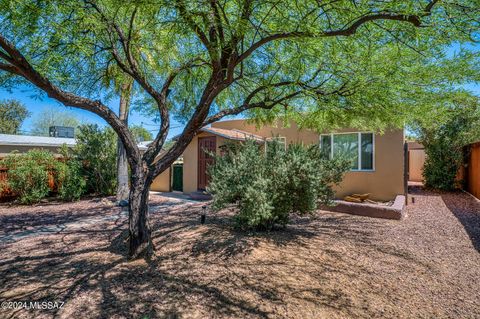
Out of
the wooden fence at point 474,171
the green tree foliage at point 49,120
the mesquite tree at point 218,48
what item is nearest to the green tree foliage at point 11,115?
the green tree foliage at point 49,120

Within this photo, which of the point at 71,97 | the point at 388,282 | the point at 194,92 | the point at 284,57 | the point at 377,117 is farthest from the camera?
the point at 194,92

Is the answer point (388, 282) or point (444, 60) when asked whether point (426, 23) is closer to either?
point (444, 60)

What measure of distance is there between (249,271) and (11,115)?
37391 mm

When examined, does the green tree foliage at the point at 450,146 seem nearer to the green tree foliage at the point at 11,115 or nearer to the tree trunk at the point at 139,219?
the tree trunk at the point at 139,219

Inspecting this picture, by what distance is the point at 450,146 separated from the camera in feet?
38.8

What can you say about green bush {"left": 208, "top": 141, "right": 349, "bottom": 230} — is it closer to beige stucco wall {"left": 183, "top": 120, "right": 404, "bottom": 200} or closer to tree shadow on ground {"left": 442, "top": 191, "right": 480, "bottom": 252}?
tree shadow on ground {"left": 442, "top": 191, "right": 480, "bottom": 252}

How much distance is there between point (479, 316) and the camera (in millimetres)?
2701

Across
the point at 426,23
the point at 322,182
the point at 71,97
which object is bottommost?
the point at 322,182

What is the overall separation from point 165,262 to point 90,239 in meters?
2.19

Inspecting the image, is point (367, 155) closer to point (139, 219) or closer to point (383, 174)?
point (383, 174)

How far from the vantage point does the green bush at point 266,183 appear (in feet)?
15.3

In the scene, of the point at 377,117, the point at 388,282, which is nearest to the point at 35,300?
the point at 388,282

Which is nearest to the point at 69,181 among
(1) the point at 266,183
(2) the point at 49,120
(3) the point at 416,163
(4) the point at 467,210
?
(1) the point at 266,183

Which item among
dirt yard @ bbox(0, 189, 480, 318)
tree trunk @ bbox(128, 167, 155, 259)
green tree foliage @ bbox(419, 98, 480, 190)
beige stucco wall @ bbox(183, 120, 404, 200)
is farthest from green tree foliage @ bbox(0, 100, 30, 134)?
green tree foliage @ bbox(419, 98, 480, 190)
